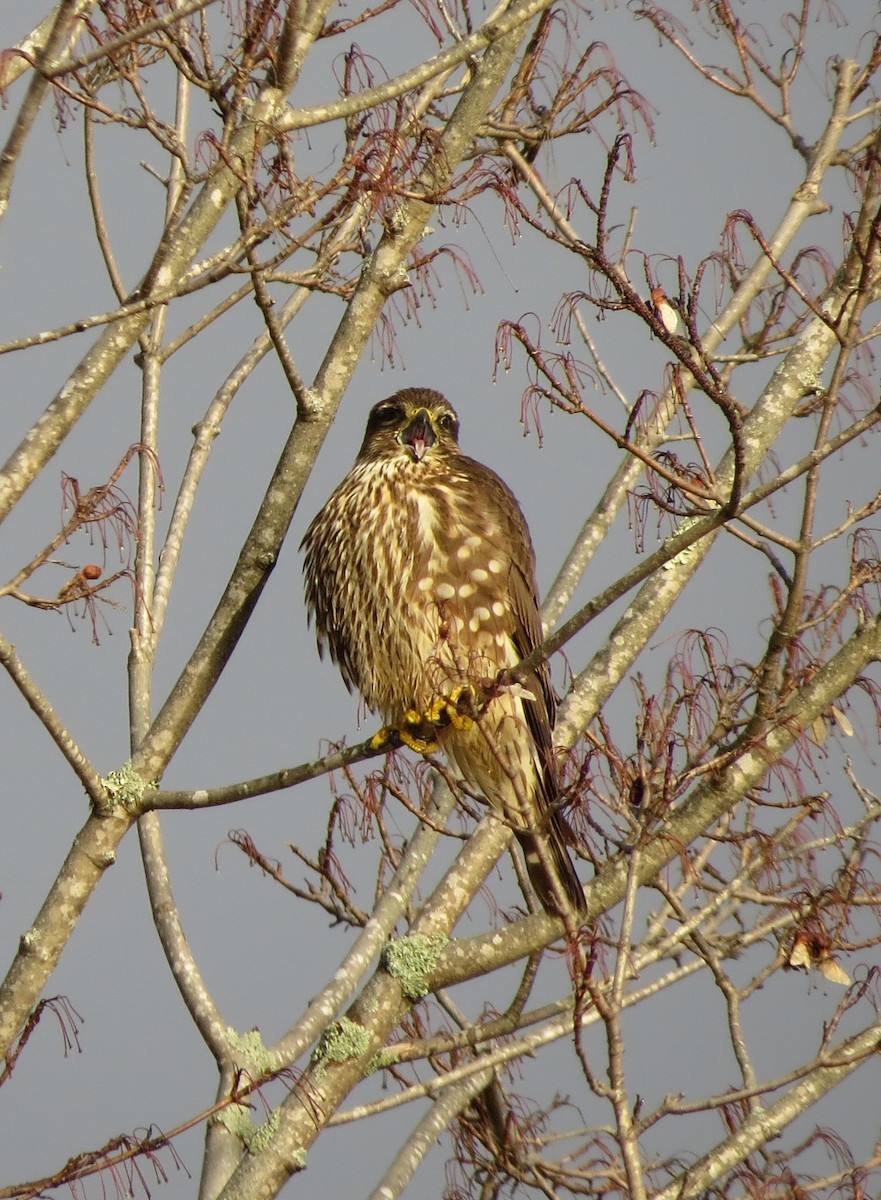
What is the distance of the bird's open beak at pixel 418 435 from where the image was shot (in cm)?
448

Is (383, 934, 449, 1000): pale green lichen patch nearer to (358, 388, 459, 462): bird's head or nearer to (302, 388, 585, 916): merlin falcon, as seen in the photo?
(302, 388, 585, 916): merlin falcon

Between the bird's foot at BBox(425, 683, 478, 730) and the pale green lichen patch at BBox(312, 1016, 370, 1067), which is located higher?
the bird's foot at BBox(425, 683, 478, 730)

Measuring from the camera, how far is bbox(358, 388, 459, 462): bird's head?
4512mm

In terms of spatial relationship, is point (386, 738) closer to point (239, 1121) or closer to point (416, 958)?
point (416, 958)

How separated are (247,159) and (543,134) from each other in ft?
4.11

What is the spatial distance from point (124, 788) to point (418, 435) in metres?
1.57

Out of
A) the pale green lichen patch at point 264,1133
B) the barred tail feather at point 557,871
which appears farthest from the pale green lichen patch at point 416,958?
the pale green lichen patch at point 264,1133

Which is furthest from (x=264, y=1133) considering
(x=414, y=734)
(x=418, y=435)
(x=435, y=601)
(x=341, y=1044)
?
(x=418, y=435)

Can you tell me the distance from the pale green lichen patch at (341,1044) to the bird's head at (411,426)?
1.55 meters

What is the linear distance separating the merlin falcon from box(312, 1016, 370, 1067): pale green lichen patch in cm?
62

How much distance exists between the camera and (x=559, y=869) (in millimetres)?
3824

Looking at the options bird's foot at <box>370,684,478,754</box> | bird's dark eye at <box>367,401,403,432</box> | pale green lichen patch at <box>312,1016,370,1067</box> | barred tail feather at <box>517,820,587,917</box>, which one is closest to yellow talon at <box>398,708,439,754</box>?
bird's foot at <box>370,684,478,754</box>

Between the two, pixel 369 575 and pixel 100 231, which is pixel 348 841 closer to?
pixel 369 575

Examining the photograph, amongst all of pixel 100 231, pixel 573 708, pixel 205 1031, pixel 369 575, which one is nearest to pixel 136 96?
pixel 100 231
